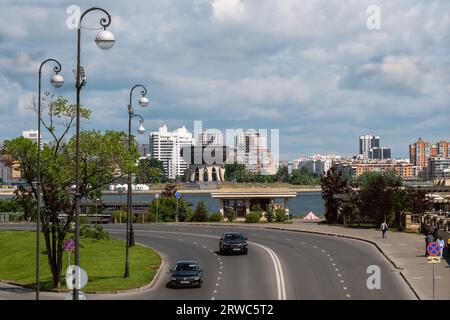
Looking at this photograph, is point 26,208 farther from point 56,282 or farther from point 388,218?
point 388,218

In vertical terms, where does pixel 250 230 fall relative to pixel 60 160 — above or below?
below

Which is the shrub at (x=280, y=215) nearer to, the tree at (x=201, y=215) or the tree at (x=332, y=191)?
the tree at (x=332, y=191)

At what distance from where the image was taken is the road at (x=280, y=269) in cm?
3356

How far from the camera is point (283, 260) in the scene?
4500cm

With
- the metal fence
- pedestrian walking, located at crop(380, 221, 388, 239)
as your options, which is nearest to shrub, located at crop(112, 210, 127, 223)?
the metal fence

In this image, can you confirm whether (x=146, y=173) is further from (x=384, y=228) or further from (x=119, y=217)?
(x=119, y=217)

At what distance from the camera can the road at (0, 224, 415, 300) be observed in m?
33.6

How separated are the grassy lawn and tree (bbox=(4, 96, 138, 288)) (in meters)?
2.34

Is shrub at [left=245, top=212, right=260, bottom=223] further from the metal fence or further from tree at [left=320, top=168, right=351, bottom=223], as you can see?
the metal fence

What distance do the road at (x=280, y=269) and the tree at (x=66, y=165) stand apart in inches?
173

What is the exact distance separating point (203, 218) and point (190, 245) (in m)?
26.4

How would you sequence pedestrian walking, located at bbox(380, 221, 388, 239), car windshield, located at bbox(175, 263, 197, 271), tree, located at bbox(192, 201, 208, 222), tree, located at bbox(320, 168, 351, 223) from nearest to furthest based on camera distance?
1. car windshield, located at bbox(175, 263, 197, 271)
2. pedestrian walking, located at bbox(380, 221, 388, 239)
3. tree, located at bbox(320, 168, 351, 223)
4. tree, located at bbox(192, 201, 208, 222)

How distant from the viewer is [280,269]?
135 ft
